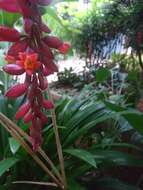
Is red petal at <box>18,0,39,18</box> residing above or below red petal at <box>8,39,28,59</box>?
above

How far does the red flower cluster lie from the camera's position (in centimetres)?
84

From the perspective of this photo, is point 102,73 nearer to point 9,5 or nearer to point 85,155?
point 85,155

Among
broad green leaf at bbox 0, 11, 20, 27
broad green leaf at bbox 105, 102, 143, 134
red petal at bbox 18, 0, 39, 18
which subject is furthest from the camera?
broad green leaf at bbox 0, 11, 20, 27

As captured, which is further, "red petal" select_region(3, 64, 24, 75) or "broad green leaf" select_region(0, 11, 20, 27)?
"broad green leaf" select_region(0, 11, 20, 27)

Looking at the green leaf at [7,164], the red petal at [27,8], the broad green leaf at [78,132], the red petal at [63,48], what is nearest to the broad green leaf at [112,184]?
the broad green leaf at [78,132]

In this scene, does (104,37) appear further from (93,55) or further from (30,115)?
(30,115)

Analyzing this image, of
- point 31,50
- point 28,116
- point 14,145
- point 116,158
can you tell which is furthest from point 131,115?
point 31,50

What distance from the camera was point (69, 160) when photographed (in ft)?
5.05

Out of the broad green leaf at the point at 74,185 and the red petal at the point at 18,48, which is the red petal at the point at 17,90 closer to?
the red petal at the point at 18,48

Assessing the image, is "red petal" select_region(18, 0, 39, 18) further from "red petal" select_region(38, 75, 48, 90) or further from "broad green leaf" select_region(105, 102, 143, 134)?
"broad green leaf" select_region(105, 102, 143, 134)

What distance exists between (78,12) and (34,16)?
3359 mm

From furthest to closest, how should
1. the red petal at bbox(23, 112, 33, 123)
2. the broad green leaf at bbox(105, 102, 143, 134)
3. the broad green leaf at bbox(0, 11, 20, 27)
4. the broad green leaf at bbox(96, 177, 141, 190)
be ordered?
the broad green leaf at bbox(0, 11, 20, 27), the broad green leaf at bbox(96, 177, 141, 190), the broad green leaf at bbox(105, 102, 143, 134), the red petal at bbox(23, 112, 33, 123)

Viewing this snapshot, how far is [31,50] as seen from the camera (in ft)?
2.85

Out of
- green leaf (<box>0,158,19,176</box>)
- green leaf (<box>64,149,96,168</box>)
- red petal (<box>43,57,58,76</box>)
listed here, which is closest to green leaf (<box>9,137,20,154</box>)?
green leaf (<box>0,158,19,176</box>)
